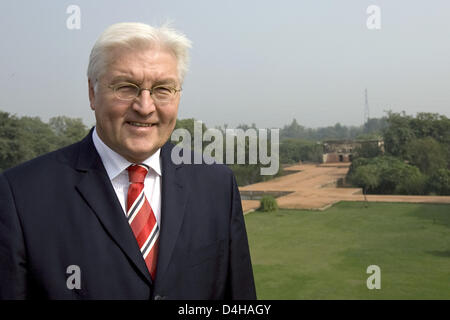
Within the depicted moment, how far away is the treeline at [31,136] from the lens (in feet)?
90.2

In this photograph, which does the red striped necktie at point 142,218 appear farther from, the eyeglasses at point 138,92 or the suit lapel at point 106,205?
the eyeglasses at point 138,92

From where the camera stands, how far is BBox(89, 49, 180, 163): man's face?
1621 millimetres

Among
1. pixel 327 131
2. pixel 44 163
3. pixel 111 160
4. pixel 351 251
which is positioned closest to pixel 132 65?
pixel 111 160

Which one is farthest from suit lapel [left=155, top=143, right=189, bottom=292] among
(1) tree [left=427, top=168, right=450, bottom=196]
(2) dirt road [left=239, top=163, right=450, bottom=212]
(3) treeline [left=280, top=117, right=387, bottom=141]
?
(3) treeline [left=280, top=117, right=387, bottom=141]

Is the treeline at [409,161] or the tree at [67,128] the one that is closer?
the treeline at [409,161]

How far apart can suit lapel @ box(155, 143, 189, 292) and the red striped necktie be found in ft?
0.16

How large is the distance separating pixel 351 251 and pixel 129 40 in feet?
49.2

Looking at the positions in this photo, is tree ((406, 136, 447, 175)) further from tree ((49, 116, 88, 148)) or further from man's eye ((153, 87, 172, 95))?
man's eye ((153, 87, 172, 95))

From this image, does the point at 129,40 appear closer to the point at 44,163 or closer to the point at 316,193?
the point at 44,163

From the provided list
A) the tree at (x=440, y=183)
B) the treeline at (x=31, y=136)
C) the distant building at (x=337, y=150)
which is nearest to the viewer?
the tree at (x=440, y=183)

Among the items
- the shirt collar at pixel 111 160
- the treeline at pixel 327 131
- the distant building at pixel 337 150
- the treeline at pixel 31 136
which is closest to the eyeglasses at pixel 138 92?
the shirt collar at pixel 111 160

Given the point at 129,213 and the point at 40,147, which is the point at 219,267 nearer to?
the point at 129,213

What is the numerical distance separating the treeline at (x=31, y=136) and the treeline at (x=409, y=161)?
1808 centimetres

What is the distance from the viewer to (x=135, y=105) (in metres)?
1.64
